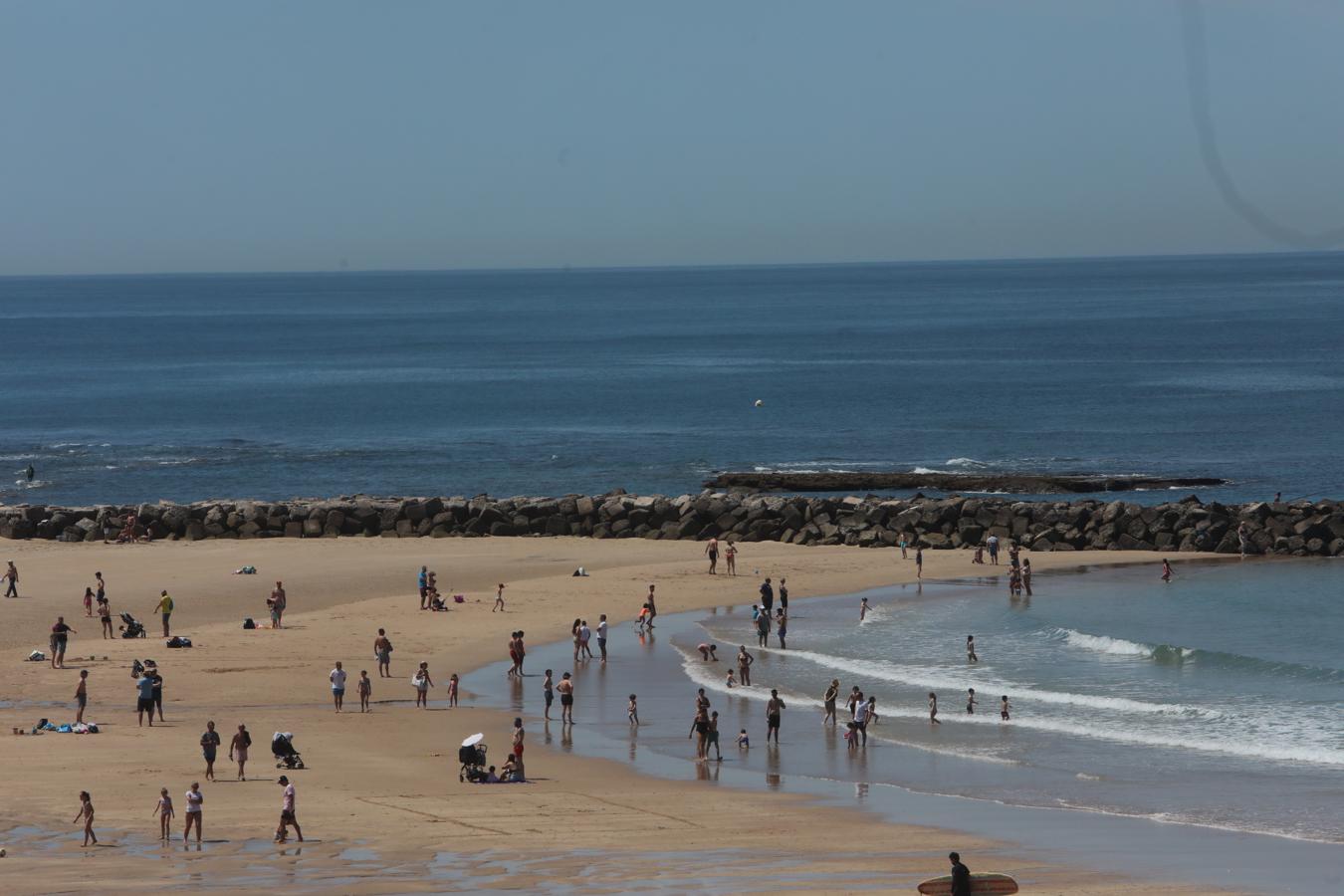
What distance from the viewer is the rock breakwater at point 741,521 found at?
1838 inches

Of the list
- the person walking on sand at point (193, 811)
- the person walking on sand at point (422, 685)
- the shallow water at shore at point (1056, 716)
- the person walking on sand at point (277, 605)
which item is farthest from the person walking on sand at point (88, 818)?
the person walking on sand at point (277, 605)

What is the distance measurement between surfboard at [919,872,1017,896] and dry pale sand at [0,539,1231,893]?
5.79ft

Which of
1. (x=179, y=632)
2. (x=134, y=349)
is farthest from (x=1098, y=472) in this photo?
(x=134, y=349)

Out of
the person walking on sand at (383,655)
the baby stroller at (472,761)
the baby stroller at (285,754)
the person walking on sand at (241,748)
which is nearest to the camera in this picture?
the person walking on sand at (241,748)

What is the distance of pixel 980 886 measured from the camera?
51.6ft

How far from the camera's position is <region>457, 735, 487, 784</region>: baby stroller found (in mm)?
22812

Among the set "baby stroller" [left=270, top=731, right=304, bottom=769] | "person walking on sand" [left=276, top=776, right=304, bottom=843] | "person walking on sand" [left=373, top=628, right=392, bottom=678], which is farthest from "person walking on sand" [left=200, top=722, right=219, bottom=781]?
"person walking on sand" [left=373, top=628, right=392, bottom=678]

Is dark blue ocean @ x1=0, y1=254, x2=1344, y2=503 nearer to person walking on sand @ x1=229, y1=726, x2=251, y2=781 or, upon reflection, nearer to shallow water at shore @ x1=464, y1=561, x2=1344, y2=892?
shallow water at shore @ x1=464, y1=561, x2=1344, y2=892

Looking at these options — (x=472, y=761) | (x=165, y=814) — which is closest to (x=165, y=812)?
(x=165, y=814)

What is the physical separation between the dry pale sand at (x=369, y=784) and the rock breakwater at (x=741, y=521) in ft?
24.4

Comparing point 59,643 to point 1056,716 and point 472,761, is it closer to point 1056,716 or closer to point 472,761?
point 472,761

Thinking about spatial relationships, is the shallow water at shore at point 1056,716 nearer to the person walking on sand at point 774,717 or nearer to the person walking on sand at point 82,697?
the person walking on sand at point 774,717

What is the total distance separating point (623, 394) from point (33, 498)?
46.4 metres

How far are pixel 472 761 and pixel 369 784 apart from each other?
4.89 feet
